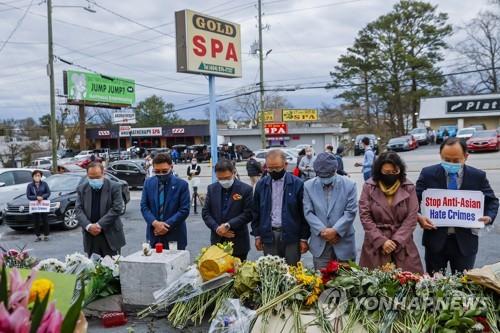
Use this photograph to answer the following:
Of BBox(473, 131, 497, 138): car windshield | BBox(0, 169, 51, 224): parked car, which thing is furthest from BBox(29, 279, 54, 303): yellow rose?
BBox(473, 131, 497, 138): car windshield

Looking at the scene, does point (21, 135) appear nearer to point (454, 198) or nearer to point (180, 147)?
point (180, 147)

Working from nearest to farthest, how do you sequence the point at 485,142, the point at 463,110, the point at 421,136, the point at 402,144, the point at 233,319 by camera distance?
1. the point at 233,319
2. the point at 485,142
3. the point at 402,144
4. the point at 421,136
5. the point at 463,110

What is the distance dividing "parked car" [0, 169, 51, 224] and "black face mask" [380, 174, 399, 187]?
12.3 meters

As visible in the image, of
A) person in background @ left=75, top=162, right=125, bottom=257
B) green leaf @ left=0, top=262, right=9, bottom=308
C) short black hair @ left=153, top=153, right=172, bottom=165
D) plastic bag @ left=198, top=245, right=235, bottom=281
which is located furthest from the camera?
person in background @ left=75, top=162, right=125, bottom=257

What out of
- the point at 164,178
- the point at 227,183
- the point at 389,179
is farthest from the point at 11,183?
the point at 389,179

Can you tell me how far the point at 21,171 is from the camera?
14.7m

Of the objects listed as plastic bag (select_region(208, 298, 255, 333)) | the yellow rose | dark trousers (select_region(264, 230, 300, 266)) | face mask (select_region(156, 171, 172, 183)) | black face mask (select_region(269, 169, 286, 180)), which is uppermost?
black face mask (select_region(269, 169, 286, 180))

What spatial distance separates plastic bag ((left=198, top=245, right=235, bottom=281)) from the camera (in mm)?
3912

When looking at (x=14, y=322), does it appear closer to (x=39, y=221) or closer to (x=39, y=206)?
(x=39, y=206)

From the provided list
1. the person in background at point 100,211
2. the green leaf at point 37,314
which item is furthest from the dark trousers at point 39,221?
the green leaf at point 37,314

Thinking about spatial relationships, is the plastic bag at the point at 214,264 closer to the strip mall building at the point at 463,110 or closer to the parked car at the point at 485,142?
the parked car at the point at 485,142

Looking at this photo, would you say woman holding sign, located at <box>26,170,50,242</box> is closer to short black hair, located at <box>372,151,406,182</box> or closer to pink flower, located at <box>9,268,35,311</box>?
short black hair, located at <box>372,151,406,182</box>

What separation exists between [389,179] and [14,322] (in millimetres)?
3571

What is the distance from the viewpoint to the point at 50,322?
4.31ft
